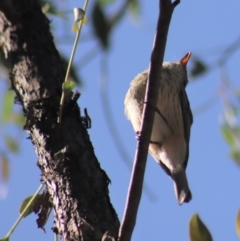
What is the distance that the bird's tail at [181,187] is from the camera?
355cm

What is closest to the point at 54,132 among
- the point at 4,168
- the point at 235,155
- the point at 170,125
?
the point at 4,168

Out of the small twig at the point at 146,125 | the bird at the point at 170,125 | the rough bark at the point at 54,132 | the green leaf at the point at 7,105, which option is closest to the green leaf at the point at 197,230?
the small twig at the point at 146,125

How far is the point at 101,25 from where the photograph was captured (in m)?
1.37

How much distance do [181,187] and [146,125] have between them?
1.94m

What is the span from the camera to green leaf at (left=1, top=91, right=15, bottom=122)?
2.18 metres

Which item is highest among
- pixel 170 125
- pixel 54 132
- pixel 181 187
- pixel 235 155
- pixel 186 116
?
pixel 186 116

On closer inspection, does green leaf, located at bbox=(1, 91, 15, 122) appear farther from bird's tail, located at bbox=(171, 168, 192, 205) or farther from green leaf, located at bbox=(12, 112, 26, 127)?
bird's tail, located at bbox=(171, 168, 192, 205)

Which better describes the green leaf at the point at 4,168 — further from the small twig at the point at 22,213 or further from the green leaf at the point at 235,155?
the green leaf at the point at 235,155

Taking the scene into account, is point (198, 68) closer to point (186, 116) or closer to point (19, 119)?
point (19, 119)

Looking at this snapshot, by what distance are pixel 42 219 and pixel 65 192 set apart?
0.22m

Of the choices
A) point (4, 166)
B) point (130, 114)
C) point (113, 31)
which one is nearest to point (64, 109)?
point (4, 166)

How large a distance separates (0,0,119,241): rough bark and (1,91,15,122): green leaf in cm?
7

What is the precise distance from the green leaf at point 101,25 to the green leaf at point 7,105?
805mm

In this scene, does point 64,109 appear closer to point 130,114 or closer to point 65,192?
point 65,192
